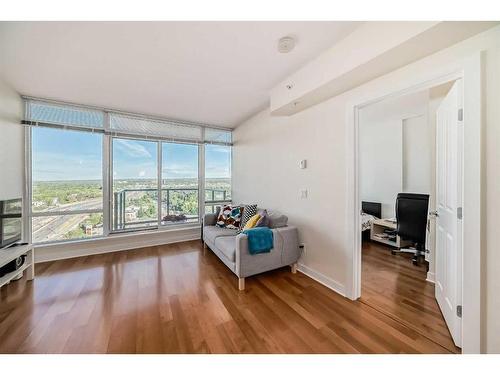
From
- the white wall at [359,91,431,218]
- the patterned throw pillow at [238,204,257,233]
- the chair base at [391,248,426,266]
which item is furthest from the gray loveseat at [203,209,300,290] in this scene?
the white wall at [359,91,431,218]

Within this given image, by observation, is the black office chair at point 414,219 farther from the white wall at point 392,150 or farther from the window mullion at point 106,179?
the window mullion at point 106,179

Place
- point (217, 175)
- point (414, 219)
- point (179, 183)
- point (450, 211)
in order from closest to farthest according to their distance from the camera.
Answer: point (450, 211) → point (414, 219) → point (179, 183) → point (217, 175)

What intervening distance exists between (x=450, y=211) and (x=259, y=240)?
1704mm

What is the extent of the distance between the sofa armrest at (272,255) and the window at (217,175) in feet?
7.75

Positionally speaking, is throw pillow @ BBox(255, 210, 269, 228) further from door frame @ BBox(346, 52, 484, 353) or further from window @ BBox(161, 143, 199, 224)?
window @ BBox(161, 143, 199, 224)

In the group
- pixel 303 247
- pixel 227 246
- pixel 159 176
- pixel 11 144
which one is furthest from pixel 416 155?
pixel 11 144

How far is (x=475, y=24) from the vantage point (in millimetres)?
1141

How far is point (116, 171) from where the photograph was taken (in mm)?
3549

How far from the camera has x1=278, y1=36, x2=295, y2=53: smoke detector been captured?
1652 mm

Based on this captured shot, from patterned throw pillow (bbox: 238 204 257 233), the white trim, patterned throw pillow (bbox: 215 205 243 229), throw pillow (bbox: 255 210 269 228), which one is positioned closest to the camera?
throw pillow (bbox: 255 210 269 228)

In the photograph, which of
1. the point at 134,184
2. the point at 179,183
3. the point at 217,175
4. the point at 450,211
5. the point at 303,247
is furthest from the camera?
the point at 217,175

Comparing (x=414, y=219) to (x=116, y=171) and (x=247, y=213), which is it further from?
(x=116, y=171)

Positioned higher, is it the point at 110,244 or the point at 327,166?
the point at 327,166

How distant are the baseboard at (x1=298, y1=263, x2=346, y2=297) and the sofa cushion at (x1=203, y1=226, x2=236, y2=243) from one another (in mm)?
1112
